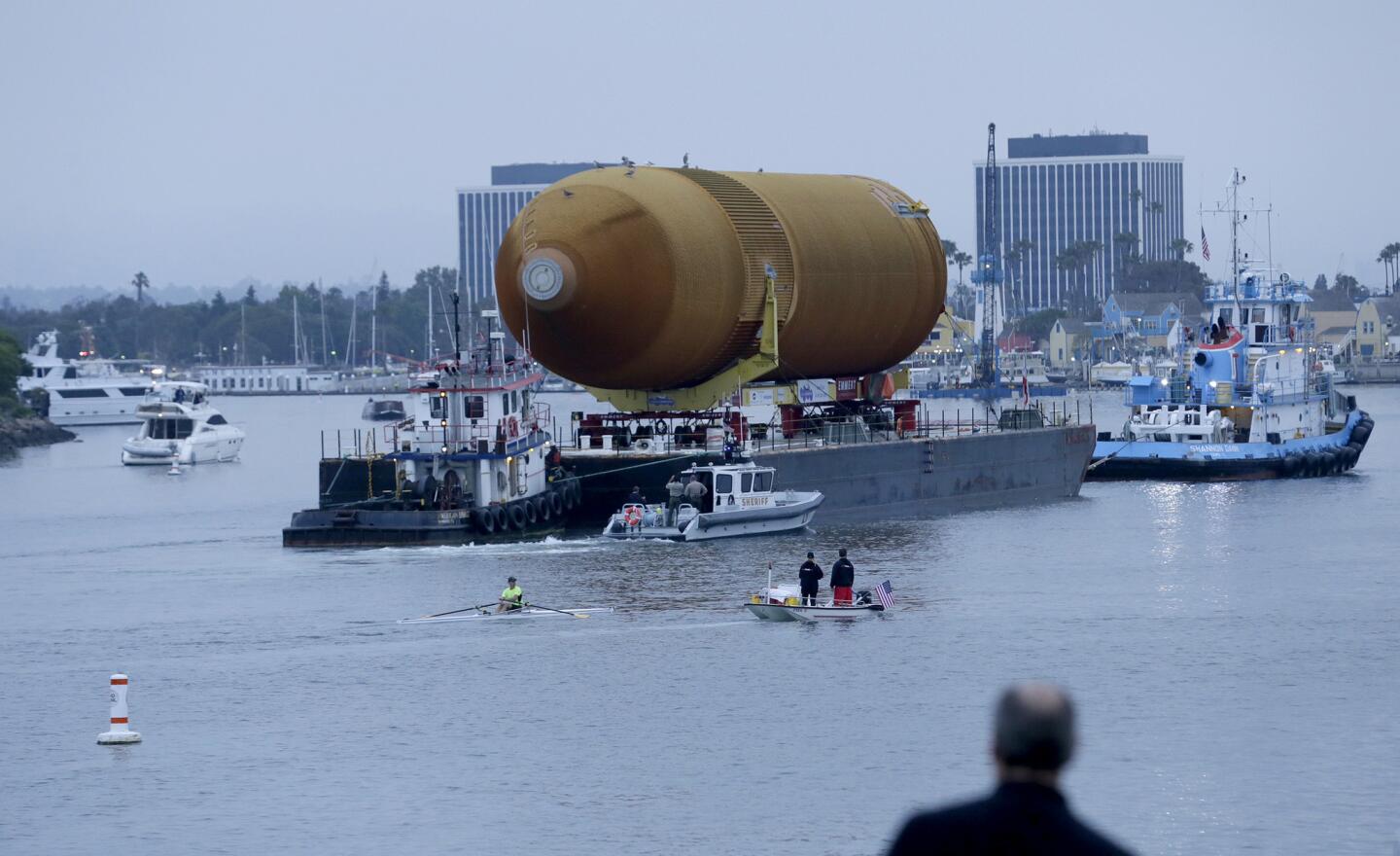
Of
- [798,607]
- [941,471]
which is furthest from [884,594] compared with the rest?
[941,471]

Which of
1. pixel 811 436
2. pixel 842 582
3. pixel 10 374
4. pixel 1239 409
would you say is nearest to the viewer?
pixel 842 582

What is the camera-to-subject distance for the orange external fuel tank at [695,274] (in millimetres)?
50438

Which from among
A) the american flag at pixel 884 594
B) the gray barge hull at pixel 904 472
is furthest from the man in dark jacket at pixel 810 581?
the gray barge hull at pixel 904 472

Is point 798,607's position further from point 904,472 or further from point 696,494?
point 904,472

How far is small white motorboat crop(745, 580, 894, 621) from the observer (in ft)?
120

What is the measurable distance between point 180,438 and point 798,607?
65.7 meters

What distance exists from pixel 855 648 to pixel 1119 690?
5221 mm

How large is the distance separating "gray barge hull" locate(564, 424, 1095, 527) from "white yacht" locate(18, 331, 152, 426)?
9042 centimetres

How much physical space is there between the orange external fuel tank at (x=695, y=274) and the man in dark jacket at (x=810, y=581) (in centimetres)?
1510

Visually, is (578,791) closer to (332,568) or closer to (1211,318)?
(332,568)

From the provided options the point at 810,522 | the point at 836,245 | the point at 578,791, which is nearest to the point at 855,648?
the point at 578,791

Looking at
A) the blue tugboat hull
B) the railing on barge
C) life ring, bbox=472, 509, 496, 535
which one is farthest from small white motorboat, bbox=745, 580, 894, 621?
the blue tugboat hull

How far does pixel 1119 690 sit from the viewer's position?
3072cm

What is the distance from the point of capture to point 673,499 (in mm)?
49344
